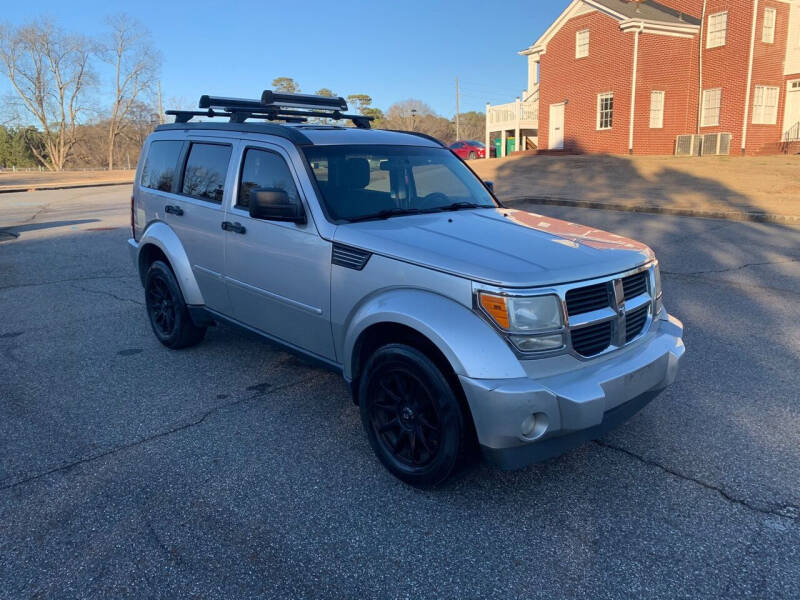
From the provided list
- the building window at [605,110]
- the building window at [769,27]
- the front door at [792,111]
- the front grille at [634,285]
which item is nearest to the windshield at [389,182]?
the front grille at [634,285]

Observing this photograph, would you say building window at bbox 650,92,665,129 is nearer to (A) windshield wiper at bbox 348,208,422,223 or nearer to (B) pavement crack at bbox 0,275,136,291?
(B) pavement crack at bbox 0,275,136,291

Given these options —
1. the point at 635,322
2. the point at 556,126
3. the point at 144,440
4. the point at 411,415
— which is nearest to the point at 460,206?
the point at 635,322

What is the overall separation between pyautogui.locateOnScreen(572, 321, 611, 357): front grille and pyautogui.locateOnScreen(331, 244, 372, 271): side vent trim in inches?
49.0

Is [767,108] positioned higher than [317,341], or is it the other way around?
[767,108]

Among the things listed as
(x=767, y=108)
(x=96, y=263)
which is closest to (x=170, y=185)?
(x=96, y=263)

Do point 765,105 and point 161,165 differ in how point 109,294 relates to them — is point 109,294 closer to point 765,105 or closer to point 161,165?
point 161,165

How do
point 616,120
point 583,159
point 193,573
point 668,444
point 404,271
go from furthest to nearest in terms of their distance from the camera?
point 616,120, point 583,159, point 668,444, point 404,271, point 193,573

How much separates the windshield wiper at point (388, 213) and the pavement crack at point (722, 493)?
1.95m

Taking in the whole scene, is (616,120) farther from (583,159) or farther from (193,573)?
(193,573)

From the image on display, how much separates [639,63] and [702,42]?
281cm

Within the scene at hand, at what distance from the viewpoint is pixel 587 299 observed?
3.30 m

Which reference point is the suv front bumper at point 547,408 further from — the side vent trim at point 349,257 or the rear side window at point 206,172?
the rear side window at point 206,172

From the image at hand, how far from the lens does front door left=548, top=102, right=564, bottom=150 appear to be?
31.3 metres

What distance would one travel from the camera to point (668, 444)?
13.1 feet
